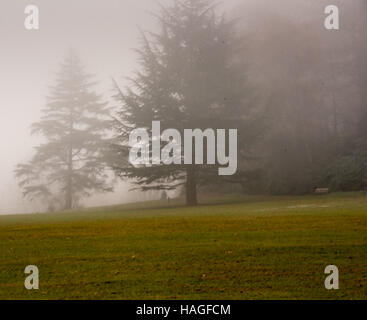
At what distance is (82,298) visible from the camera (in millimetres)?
7938

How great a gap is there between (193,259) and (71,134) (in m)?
27.2

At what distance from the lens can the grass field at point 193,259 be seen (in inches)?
323

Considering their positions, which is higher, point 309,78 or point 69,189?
point 309,78

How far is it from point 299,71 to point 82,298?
30.4m

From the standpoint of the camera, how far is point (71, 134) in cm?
3597

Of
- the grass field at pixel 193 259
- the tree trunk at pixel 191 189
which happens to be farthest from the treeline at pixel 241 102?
the grass field at pixel 193 259

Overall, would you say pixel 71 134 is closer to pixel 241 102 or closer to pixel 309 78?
pixel 241 102

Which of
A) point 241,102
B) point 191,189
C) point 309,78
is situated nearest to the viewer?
point 191,189

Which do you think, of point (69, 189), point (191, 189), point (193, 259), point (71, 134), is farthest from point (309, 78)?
point (193, 259)

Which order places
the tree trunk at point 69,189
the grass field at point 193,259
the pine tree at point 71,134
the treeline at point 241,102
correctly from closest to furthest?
the grass field at point 193,259, the treeline at point 241,102, the tree trunk at point 69,189, the pine tree at point 71,134

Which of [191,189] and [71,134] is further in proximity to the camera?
[71,134]

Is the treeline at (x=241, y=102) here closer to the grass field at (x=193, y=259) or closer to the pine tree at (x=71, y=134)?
the pine tree at (x=71, y=134)

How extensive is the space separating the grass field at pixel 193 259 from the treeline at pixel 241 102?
1248cm
